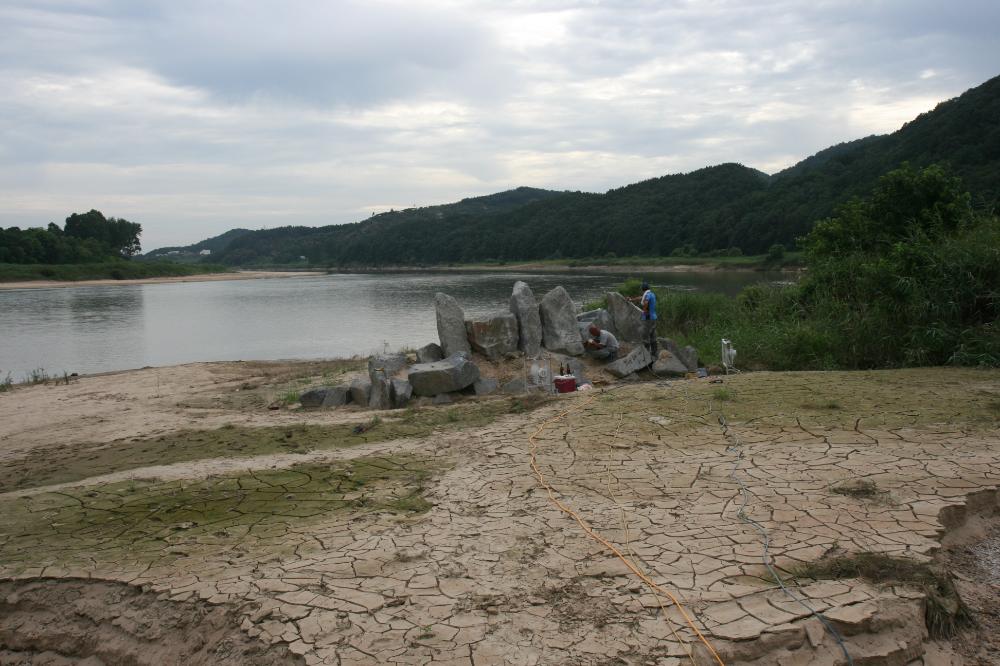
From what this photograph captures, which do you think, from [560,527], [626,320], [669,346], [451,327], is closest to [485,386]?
[451,327]

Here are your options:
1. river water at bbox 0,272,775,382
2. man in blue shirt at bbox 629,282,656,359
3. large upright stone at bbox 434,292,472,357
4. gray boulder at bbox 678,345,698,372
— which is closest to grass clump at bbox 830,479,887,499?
gray boulder at bbox 678,345,698,372

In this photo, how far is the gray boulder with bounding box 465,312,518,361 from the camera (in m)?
12.0

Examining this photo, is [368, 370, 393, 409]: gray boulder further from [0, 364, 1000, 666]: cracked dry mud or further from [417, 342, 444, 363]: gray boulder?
[0, 364, 1000, 666]: cracked dry mud

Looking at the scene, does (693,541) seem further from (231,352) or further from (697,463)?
(231,352)

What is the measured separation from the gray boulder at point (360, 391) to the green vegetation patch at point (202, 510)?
405 centimetres

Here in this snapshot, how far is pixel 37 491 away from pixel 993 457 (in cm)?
896

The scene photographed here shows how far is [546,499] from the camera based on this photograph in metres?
5.45

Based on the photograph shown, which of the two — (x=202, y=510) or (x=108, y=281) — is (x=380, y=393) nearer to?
(x=202, y=510)

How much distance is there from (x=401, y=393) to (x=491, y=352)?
2.20 m

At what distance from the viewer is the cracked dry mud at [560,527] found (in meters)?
3.58

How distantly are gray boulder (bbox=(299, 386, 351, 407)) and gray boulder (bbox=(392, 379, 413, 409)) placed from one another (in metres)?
1.09

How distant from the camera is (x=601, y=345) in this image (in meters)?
12.3

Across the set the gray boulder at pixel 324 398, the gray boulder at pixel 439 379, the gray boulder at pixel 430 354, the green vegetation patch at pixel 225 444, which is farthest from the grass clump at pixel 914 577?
the gray boulder at pixel 430 354

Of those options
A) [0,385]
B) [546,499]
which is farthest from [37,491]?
[0,385]
